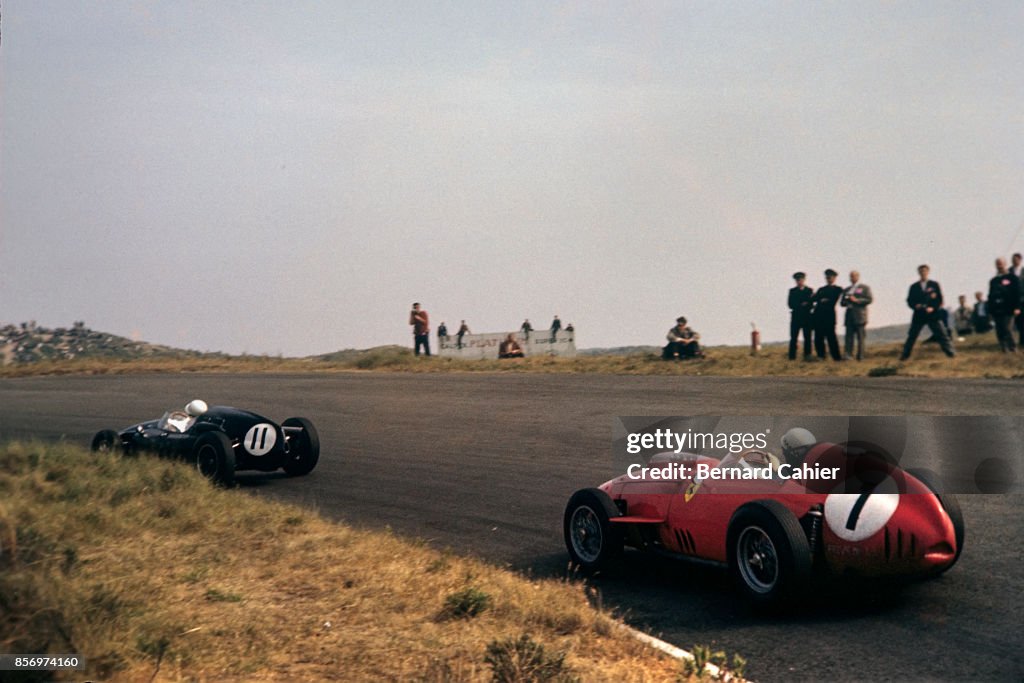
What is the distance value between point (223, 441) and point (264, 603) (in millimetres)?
5810

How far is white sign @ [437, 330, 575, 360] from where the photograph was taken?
34.7 m

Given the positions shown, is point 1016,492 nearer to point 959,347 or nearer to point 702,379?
point 702,379

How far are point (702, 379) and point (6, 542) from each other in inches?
664

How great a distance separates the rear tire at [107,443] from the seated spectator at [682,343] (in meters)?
15.3

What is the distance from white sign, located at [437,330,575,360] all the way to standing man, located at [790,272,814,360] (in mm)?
12678

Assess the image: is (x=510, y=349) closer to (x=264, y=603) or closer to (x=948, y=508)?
(x=264, y=603)

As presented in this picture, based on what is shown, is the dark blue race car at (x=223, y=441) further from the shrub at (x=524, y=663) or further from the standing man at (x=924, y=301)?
the standing man at (x=924, y=301)

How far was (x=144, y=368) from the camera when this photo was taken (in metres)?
34.1

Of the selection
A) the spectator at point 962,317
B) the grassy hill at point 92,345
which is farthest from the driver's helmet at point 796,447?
the grassy hill at point 92,345

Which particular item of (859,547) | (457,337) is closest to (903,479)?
(859,547)

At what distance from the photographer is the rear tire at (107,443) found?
13.4 m

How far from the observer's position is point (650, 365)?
2544 centimetres

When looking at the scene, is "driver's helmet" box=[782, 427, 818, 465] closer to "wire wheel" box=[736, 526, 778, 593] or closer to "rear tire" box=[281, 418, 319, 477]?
"wire wheel" box=[736, 526, 778, 593]

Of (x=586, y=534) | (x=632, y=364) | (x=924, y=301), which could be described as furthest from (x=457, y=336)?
(x=586, y=534)
